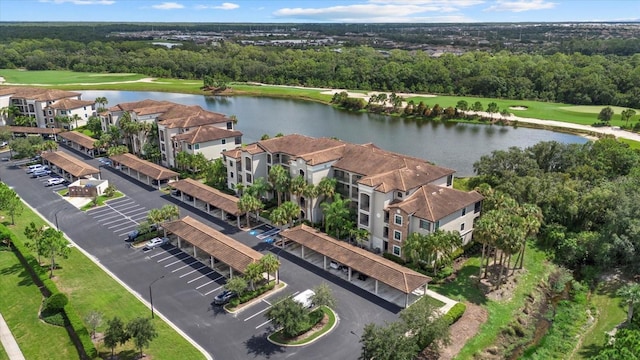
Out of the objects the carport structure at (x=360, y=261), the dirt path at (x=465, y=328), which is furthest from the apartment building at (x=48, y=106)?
the dirt path at (x=465, y=328)

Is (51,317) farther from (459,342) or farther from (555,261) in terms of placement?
(555,261)

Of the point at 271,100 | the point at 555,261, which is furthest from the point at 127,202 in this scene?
the point at 271,100

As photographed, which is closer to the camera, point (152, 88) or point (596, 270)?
point (596, 270)

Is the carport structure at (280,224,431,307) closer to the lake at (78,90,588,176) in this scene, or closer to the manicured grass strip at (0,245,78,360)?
the manicured grass strip at (0,245,78,360)

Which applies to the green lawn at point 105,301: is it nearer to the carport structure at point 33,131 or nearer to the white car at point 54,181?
the white car at point 54,181

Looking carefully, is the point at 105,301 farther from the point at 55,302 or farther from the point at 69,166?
the point at 69,166
